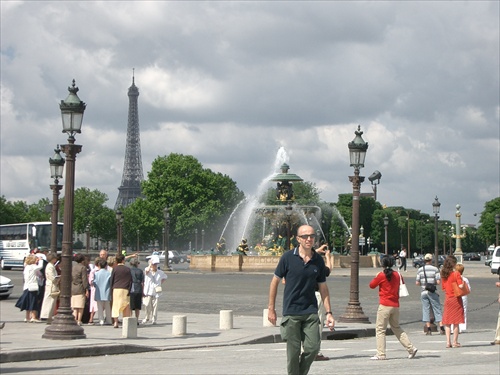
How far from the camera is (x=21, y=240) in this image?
73688mm

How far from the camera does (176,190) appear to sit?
129750mm

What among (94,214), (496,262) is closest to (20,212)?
(94,214)

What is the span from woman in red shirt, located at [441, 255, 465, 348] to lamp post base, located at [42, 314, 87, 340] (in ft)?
23.4

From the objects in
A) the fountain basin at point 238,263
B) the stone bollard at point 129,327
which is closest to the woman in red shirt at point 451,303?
the stone bollard at point 129,327

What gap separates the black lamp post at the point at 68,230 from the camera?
18.3 meters

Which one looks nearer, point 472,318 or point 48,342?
point 48,342

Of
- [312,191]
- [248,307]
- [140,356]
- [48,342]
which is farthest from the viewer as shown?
[312,191]

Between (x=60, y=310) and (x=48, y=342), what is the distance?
3.25ft

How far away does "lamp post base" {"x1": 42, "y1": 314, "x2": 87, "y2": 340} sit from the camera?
59.6ft

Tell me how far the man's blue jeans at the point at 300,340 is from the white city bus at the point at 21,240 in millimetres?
62135

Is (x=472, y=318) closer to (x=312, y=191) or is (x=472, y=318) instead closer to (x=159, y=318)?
(x=159, y=318)

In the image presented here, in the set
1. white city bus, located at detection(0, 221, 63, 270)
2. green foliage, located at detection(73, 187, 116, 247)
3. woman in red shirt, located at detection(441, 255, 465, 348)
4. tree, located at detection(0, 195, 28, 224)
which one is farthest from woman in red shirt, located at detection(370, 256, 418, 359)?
green foliage, located at detection(73, 187, 116, 247)

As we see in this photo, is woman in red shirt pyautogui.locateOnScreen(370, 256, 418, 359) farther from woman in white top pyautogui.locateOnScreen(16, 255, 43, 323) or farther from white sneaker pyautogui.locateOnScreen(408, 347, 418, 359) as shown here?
woman in white top pyautogui.locateOnScreen(16, 255, 43, 323)

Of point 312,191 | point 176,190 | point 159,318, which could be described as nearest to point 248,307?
point 159,318
